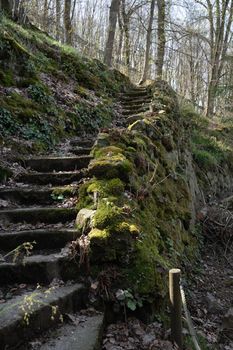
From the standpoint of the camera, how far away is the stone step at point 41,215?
4582 millimetres

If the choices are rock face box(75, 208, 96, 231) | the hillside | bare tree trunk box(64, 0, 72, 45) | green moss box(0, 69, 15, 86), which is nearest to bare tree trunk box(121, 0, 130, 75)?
bare tree trunk box(64, 0, 72, 45)

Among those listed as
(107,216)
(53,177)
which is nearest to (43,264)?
(107,216)

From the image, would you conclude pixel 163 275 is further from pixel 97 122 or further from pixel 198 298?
pixel 97 122

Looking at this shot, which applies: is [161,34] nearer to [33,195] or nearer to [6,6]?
[6,6]

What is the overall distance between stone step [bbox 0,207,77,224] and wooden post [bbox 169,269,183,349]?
1801mm

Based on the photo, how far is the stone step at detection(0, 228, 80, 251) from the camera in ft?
13.4

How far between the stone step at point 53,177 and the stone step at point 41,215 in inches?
39.5

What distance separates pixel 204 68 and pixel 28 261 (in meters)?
26.7

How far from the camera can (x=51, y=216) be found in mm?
4586

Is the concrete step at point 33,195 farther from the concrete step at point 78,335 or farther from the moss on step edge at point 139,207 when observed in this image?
the concrete step at point 78,335

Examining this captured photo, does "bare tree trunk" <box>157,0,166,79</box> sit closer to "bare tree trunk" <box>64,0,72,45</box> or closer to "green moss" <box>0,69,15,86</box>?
"bare tree trunk" <box>64,0,72,45</box>

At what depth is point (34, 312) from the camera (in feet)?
9.91

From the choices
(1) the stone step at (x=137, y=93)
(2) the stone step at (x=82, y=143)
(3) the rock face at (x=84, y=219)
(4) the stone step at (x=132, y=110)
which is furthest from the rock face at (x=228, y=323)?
(1) the stone step at (x=137, y=93)

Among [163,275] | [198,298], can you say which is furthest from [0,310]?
[198,298]
